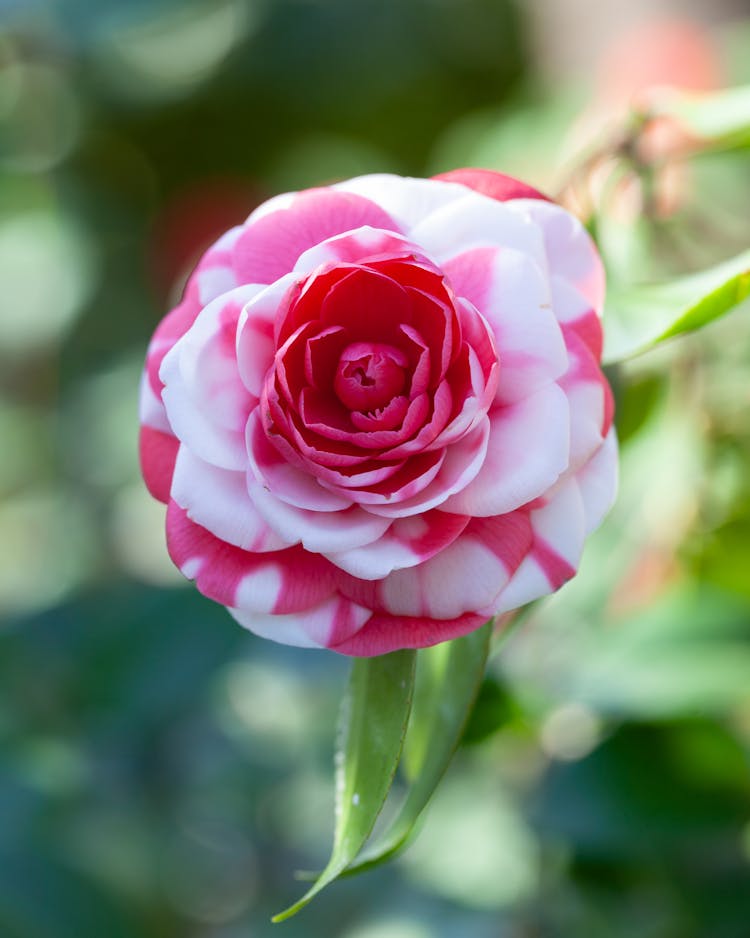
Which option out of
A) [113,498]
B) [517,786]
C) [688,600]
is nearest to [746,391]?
[688,600]

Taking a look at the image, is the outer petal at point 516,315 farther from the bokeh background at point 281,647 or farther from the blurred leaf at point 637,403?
the blurred leaf at point 637,403

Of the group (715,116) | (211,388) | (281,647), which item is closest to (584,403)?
(211,388)

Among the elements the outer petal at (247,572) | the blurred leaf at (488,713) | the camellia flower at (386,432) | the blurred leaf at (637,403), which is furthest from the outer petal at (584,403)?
the blurred leaf at (488,713)

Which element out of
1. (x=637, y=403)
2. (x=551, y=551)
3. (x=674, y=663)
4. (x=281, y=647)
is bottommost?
(x=281, y=647)

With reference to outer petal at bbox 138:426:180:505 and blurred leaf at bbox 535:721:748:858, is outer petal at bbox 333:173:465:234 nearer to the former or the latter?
outer petal at bbox 138:426:180:505

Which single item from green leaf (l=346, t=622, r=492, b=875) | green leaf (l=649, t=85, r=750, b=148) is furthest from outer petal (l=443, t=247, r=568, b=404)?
green leaf (l=649, t=85, r=750, b=148)

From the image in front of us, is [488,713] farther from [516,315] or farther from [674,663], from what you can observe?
[516,315]
